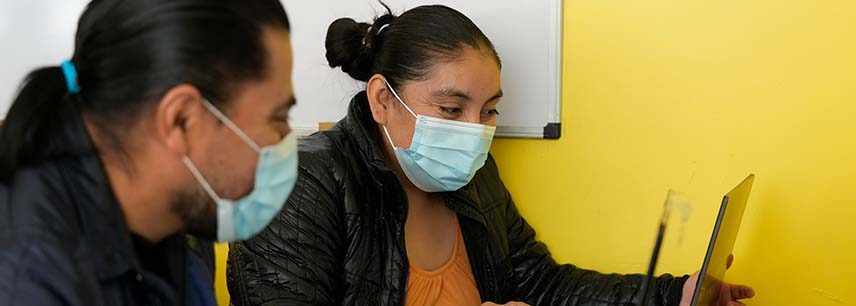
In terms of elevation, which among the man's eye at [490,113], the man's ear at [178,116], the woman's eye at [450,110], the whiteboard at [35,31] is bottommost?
the man's eye at [490,113]

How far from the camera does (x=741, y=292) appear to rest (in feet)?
4.66

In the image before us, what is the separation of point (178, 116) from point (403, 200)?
68cm

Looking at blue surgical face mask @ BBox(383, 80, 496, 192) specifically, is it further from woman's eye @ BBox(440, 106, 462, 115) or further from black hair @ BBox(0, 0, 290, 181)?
black hair @ BBox(0, 0, 290, 181)

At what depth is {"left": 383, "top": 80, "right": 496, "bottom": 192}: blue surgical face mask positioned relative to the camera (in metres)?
1.40

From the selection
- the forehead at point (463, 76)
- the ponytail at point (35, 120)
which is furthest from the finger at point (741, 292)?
the ponytail at point (35, 120)

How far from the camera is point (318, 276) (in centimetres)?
129

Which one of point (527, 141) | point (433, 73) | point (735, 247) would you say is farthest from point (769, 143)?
point (433, 73)

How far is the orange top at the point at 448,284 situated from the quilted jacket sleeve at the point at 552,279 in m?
0.15

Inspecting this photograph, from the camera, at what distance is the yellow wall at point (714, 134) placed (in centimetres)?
139

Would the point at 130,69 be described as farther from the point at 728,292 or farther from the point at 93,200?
the point at 728,292

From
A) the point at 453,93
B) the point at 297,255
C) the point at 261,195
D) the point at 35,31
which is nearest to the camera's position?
the point at 261,195

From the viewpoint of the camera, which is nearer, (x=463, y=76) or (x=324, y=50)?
(x=463, y=76)

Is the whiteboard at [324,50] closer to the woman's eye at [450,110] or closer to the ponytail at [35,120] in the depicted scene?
the woman's eye at [450,110]

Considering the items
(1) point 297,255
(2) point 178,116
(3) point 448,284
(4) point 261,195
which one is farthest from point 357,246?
(2) point 178,116
